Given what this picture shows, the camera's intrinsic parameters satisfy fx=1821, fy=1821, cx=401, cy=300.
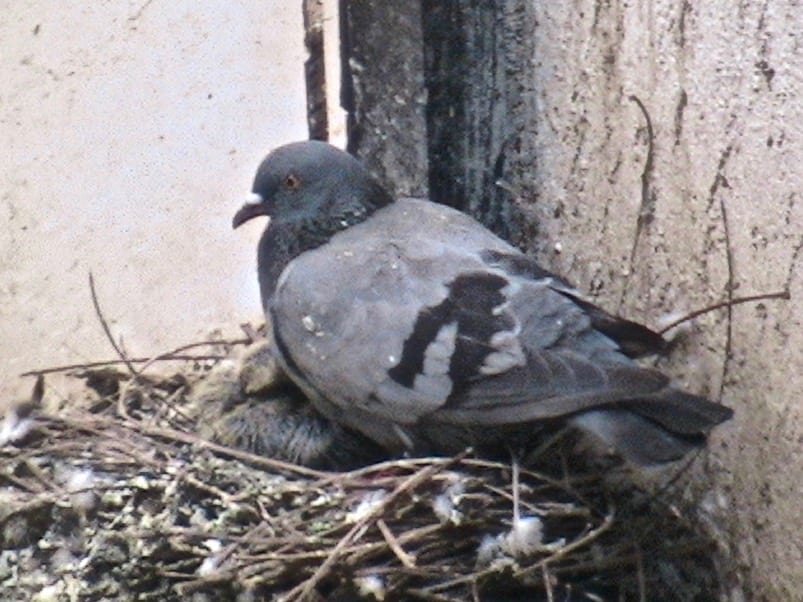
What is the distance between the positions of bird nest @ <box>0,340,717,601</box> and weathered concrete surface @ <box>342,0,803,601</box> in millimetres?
165

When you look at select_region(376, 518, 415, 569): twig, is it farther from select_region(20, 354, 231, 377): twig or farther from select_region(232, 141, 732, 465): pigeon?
select_region(20, 354, 231, 377): twig

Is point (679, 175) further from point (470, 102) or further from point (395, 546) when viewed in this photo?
point (395, 546)

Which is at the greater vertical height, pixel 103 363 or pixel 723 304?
pixel 723 304

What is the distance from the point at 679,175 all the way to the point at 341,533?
80 cm

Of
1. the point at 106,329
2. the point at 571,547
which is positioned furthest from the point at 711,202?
the point at 106,329

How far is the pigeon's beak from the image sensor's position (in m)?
3.52

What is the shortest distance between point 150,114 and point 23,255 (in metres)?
0.39

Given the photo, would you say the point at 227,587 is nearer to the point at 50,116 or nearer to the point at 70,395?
the point at 70,395

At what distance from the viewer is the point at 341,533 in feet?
9.59

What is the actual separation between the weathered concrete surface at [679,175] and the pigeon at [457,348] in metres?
0.11

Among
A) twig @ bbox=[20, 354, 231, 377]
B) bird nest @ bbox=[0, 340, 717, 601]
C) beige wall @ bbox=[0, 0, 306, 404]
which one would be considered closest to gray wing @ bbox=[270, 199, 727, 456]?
bird nest @ bbox=[0, 340, 717, 601]

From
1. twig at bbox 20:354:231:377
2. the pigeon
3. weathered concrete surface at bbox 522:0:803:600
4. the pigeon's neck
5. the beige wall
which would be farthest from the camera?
the beige wall

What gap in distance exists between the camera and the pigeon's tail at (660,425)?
2744 millimetres

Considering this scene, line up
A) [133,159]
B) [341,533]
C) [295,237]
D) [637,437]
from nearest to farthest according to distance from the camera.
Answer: [637,437]
[341,533]
[295,237]
[133,159]
